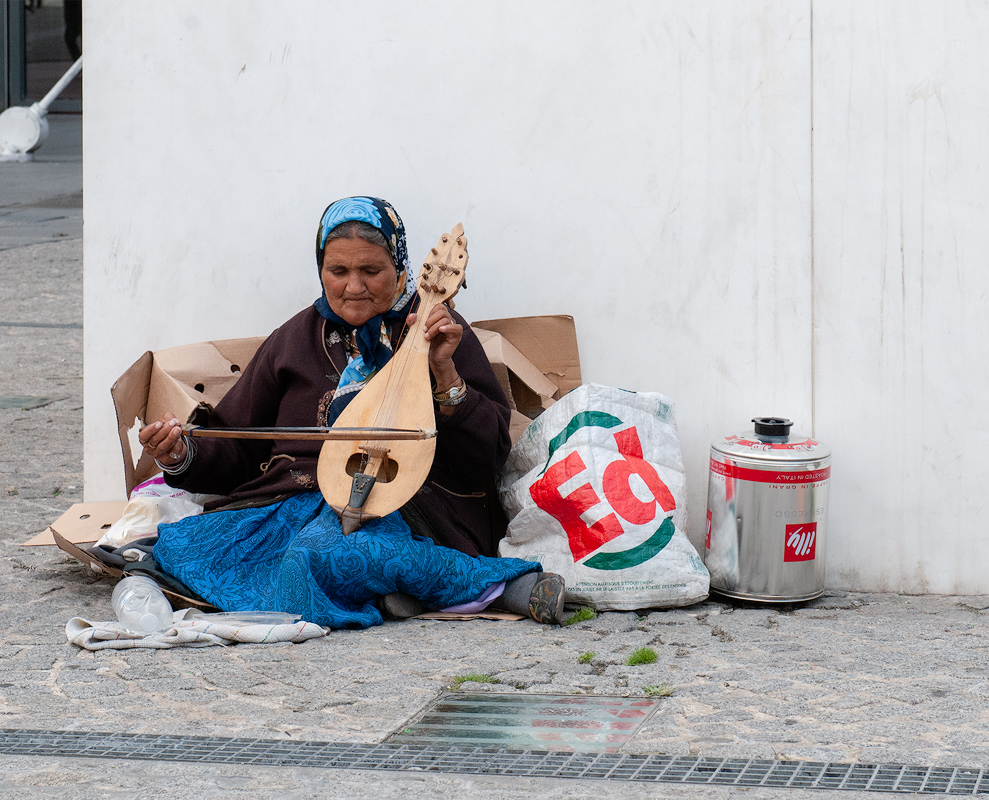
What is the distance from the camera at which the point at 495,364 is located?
3676 millimetres

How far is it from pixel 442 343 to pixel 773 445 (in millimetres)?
990

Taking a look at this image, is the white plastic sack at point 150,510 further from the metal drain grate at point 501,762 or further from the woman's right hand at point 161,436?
the metal drain grate at point 501,762

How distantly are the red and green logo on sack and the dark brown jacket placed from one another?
178mm

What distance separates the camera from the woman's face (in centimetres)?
342

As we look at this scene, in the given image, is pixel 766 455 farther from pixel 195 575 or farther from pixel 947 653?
pixel 195 575

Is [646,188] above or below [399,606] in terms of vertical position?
above

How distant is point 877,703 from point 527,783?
35.1 inches

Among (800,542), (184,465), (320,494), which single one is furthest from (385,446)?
(800,542)

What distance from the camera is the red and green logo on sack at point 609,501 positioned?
11.3 ft

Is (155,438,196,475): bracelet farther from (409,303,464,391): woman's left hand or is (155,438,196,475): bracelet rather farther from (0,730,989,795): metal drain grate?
(0,730,989,795): metal drain grate

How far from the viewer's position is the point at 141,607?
10.8ft

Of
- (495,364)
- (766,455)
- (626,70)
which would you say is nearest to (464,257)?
(495,364)

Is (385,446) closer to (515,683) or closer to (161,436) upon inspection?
(161,436)

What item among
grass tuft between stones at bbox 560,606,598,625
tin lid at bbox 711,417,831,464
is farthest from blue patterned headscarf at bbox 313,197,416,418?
tin lid at bbox 711,417,831,464
